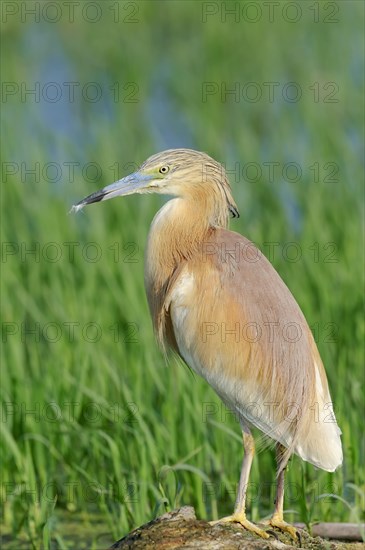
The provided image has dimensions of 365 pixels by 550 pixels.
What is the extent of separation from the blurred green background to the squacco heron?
0.28 meters

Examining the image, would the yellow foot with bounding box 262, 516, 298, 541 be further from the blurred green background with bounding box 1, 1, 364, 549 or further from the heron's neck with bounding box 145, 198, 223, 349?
the heron's neck with bounding box 145, 198, 223, 349

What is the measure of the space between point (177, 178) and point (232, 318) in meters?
0.52

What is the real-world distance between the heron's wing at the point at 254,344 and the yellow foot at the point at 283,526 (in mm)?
221

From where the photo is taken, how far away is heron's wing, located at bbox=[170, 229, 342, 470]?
395cm

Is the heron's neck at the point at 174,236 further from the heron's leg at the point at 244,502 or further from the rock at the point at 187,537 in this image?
the rock at the point at 187,537

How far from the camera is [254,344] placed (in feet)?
13.3

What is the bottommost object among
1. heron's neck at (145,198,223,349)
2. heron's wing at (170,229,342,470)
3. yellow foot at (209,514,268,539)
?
yellow foot at (209,514,268,539)

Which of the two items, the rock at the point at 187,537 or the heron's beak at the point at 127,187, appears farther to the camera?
the heron's beak at the point at 127,187

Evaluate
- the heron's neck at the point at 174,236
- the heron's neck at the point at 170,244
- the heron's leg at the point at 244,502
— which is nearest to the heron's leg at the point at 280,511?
the heron's leg at the point at 244,502

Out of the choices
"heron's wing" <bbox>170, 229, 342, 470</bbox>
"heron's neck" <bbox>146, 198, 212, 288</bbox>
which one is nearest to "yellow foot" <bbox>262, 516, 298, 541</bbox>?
"heron's wing" <bbox>170, 229, 342, 470</bbox>

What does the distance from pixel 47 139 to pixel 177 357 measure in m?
4.96

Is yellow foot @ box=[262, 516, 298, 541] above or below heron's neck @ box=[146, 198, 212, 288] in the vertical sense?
below

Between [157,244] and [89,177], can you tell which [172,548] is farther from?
[89,177]

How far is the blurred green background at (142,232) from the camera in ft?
16.3
